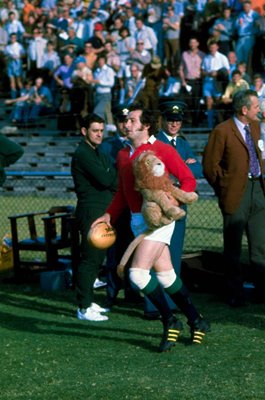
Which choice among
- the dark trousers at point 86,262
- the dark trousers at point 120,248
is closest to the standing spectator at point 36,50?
the dark trousers at point 120,248

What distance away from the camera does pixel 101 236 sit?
26.8 feet

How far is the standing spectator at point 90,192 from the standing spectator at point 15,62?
17.2 metres

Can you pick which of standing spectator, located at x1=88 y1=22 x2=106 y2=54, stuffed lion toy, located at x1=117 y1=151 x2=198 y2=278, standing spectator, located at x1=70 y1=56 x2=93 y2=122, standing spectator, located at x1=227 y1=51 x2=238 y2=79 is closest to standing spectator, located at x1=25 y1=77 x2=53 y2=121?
standing spectator, located at x1=70 y1=56 x2=93 y2=122

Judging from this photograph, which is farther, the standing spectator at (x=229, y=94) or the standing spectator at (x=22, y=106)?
the standing spectator at (x=22, y=106)

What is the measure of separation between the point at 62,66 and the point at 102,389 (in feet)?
59.8

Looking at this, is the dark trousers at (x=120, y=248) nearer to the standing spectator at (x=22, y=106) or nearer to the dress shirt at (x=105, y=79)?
the dress shirt at (x=105, y=79)

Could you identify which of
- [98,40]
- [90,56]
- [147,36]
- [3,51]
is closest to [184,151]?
[147,36]

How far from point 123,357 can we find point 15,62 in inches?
772

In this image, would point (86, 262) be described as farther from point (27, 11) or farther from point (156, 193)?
point (27, 11)

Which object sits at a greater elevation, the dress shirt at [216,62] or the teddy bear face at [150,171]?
the teddy bear face at [150,171]

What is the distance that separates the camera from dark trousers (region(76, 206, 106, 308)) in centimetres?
959

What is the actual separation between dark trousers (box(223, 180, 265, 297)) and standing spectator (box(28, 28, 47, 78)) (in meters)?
16.5

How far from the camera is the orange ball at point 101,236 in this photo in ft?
26.8

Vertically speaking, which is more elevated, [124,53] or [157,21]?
[157,21]
